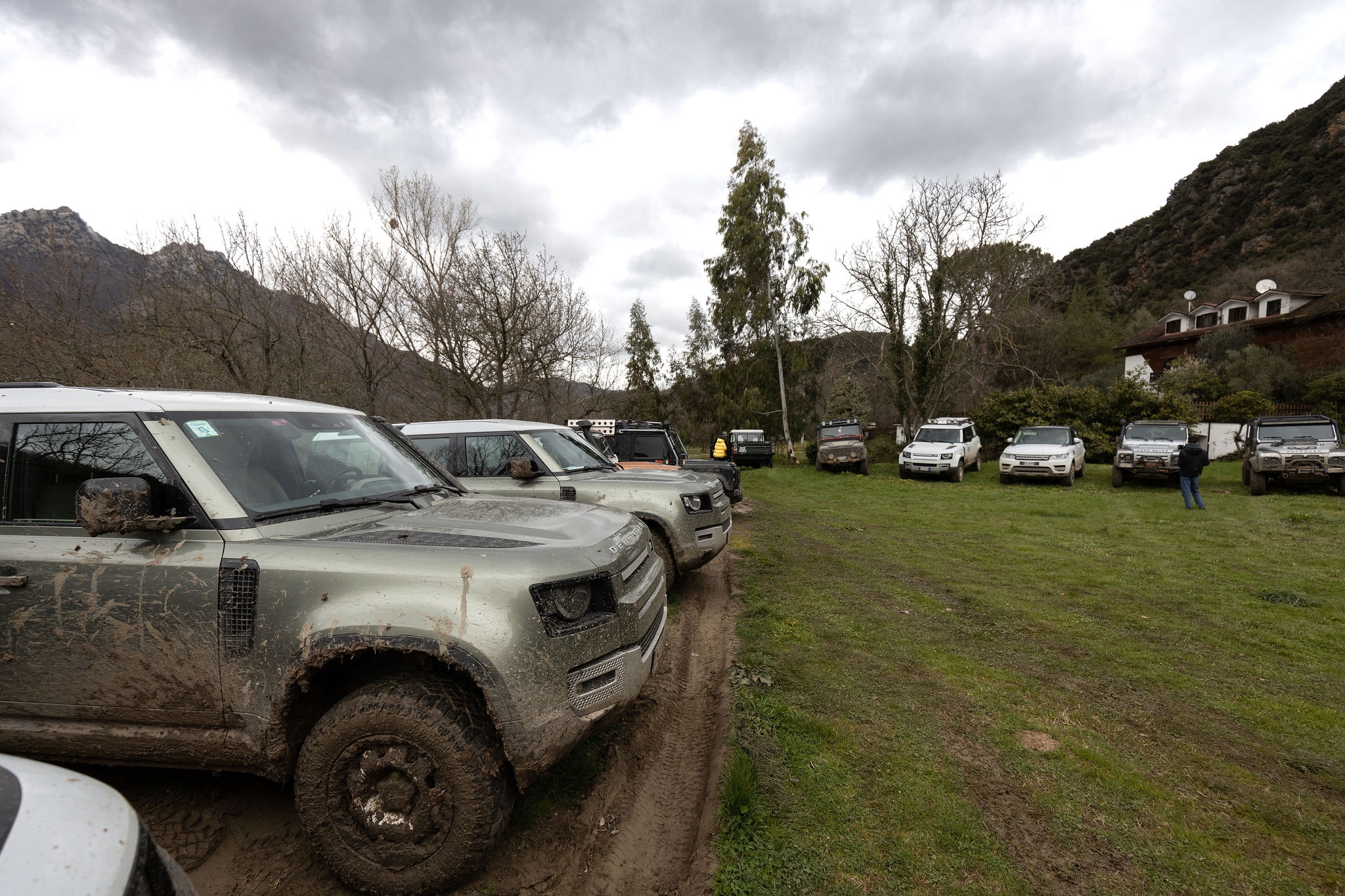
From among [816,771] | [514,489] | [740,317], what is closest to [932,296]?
[740,317]

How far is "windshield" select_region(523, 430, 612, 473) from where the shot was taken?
6.11 m

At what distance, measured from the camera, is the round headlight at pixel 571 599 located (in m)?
2.34

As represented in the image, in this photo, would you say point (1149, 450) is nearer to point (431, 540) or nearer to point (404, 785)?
point (431, 540)

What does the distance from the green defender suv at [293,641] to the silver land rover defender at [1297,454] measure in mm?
17453

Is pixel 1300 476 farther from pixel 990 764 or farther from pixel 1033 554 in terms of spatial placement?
pixel 990 764

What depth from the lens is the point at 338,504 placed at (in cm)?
282

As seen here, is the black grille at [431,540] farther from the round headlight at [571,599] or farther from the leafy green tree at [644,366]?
the leafy green tree at [644,366]

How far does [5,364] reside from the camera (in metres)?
10.6

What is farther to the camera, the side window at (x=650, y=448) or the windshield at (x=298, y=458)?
the side window at (x=650, y=448)

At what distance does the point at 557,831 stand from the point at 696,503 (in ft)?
11.4

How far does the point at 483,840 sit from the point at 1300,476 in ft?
59.9

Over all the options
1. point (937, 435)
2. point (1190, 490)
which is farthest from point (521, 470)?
point (937, 435)

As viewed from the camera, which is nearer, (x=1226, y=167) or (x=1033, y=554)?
(x=1033, y=554)

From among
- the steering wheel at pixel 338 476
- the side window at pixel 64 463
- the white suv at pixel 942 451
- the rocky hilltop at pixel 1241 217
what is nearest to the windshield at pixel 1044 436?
the white suv at pixel 942 451
